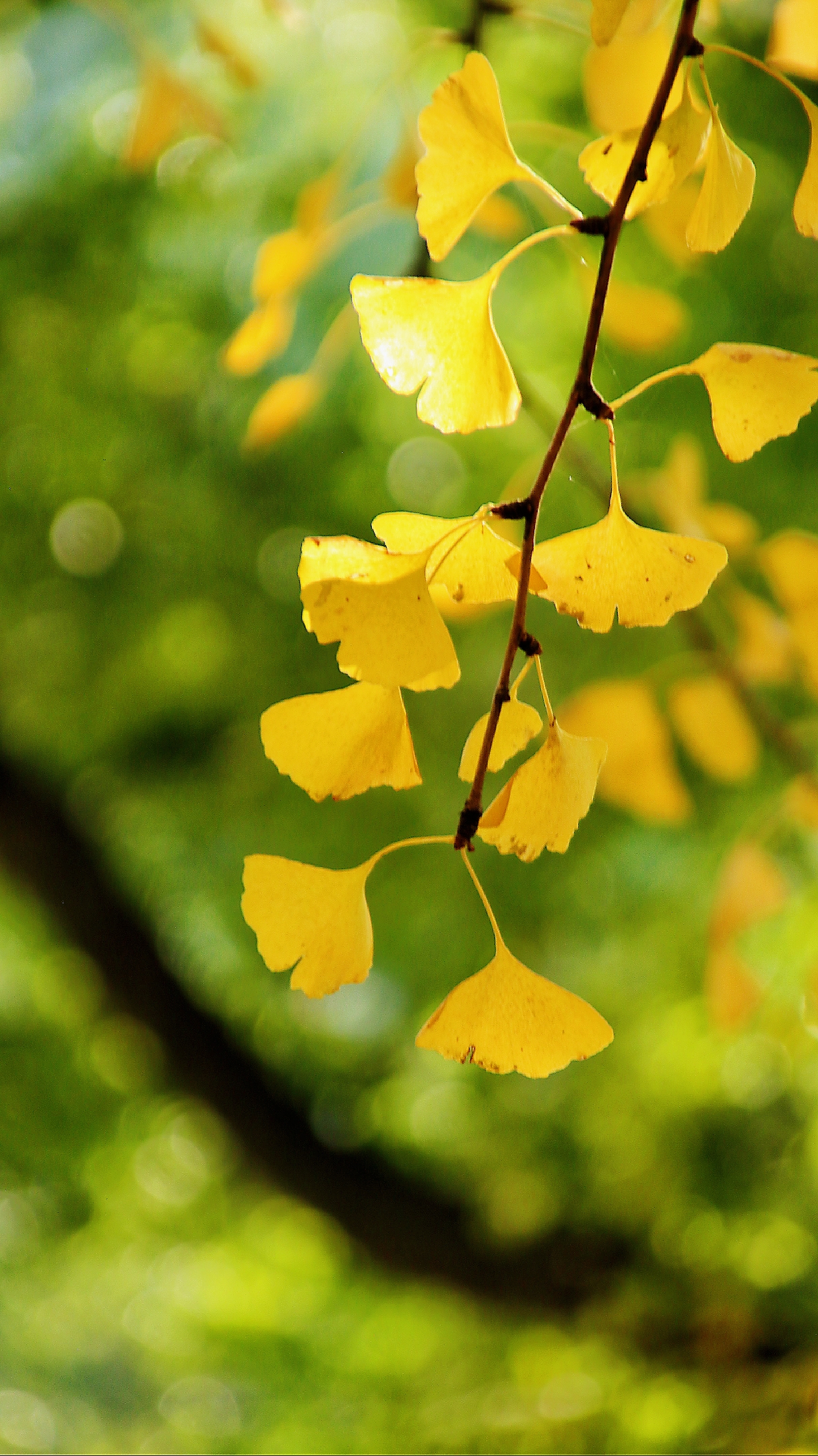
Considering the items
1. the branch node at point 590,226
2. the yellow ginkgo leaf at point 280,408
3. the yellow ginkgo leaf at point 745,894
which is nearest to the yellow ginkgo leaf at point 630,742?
the yellow ginkgo leaf at point 745,894

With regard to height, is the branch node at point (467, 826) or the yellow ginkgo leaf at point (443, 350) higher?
the yellow ginkgo leaf at point (443, 350)

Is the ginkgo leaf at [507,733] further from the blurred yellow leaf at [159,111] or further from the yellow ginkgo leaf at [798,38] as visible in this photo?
the blurred yellow leaf at [159,111]

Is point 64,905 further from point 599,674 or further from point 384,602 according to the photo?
point 384,602

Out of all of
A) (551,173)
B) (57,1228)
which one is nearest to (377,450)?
(551,173)

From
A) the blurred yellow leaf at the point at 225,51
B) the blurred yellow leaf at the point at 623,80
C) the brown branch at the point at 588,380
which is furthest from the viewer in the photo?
the blurred yellow leaf at the point at 225,51

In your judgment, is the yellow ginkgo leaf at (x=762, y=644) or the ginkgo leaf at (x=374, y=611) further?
the yellow ginkgo leaf at (x=762, y=644)

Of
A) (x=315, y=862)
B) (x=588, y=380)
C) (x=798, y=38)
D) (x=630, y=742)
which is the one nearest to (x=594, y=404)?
(x=588, y=380)

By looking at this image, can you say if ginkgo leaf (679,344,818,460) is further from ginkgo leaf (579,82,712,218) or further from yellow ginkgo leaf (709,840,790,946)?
yellow ginkgo leaf (709,840,790,946)
